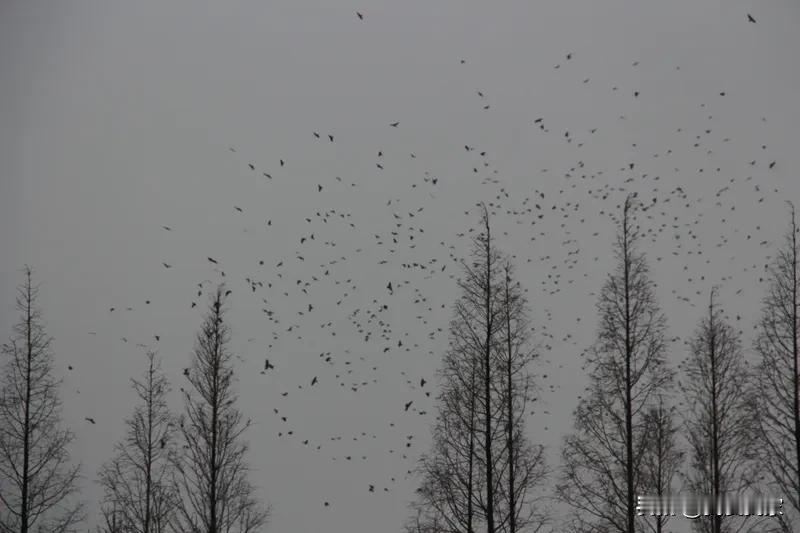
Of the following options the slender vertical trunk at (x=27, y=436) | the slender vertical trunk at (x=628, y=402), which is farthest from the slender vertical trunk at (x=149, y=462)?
the slender vertical trunk at (x=628, y=402)

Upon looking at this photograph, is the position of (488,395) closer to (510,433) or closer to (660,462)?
(510,433)

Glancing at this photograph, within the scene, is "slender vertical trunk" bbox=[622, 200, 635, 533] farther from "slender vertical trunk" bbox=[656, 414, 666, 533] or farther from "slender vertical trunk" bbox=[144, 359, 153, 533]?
"slender vertical trunk" bbox=[144, 359, 153, 533]

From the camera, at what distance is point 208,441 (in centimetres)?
2116

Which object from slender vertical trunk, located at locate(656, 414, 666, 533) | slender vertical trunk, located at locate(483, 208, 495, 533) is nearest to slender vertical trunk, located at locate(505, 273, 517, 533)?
slender vertical trunk, located at locate(483, 208, 495, 533)

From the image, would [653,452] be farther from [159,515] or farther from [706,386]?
[159,515]

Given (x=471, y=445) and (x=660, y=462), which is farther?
(x=660, y=462)

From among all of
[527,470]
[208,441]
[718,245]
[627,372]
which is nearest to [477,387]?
[527,470]

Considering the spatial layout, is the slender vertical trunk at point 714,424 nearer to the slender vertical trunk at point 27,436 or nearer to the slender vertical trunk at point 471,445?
the slender vertical trunk at point 471,445

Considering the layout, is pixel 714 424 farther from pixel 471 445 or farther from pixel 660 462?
pixel 471 445

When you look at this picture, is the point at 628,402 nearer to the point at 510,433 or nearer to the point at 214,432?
the point at 510,433

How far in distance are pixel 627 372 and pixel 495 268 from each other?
488 centimetres

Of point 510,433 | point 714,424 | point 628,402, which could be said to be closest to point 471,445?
point 510,433

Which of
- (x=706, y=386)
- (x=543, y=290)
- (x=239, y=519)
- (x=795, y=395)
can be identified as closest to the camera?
(x=795, y=395)

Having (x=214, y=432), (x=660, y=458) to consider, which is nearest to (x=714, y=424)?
(x=660, y=458)
